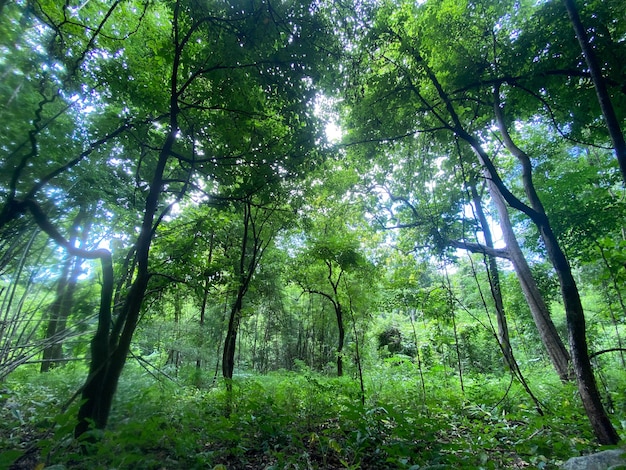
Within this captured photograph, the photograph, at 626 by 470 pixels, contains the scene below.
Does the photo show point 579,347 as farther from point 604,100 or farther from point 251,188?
point 251,188

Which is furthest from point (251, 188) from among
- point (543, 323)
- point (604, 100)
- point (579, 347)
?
point (543, 323)

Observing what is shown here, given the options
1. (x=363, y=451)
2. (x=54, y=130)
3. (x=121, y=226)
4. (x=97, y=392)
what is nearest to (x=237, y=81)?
(x=54, y=130)

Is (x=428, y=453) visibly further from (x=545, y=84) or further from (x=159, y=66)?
(x=159, y=66)

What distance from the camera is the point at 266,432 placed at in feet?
11.3

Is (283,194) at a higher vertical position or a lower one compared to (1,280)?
higher

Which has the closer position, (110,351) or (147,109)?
(110,351)

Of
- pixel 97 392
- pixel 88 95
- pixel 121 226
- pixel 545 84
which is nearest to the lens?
pixel 97 392

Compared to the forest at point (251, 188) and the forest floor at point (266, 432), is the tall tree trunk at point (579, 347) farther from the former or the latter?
the forest floor at point (266, 432)

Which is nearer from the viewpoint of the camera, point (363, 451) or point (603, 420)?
point (603, 420)

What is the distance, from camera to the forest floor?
7.32ft

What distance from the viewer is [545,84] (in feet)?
11.6

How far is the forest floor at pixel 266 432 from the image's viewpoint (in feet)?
7.32

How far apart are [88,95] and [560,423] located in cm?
753

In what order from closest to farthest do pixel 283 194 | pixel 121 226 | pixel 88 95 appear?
pixel 88 95
pixel 121 226
pixel 283 194
